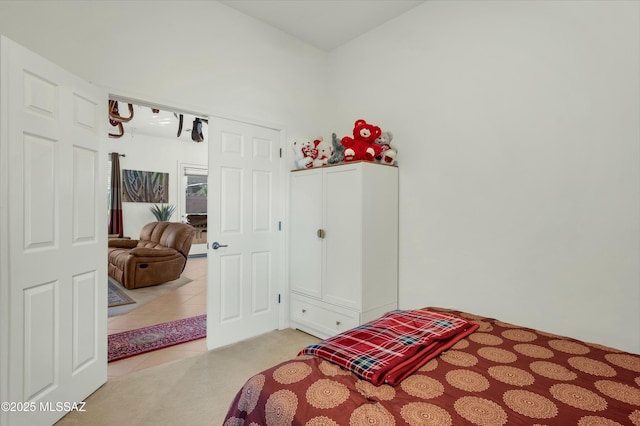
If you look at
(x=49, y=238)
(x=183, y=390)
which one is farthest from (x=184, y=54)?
(x=183, y=390)

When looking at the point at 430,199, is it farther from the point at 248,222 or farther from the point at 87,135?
the point at 87,135

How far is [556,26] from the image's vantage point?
2.07 metres

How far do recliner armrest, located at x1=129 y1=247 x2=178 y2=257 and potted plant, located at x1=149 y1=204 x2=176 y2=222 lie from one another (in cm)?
241

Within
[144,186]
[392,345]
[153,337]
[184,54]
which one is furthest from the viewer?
[144,186]

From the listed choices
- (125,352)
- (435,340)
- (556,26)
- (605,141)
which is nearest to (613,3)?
(556,26)

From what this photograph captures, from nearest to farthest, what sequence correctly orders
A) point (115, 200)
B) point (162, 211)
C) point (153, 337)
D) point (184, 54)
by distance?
1. point (184, 54)
2. point (153, 337)
3. point (115, 200)
4. point (162, 211)

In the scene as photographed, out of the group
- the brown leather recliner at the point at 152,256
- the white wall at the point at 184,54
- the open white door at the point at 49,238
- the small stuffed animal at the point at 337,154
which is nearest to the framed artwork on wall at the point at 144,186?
the brown leather recliner at the point at 152,256

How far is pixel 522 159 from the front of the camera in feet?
7.25

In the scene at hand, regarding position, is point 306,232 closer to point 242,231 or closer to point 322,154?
point 242,231

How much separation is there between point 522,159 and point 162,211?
7.13m

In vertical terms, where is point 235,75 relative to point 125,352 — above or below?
above

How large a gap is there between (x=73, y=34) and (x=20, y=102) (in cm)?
80

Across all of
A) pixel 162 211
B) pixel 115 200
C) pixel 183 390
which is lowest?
pixel 183 390

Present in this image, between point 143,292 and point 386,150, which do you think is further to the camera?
point 143,292
